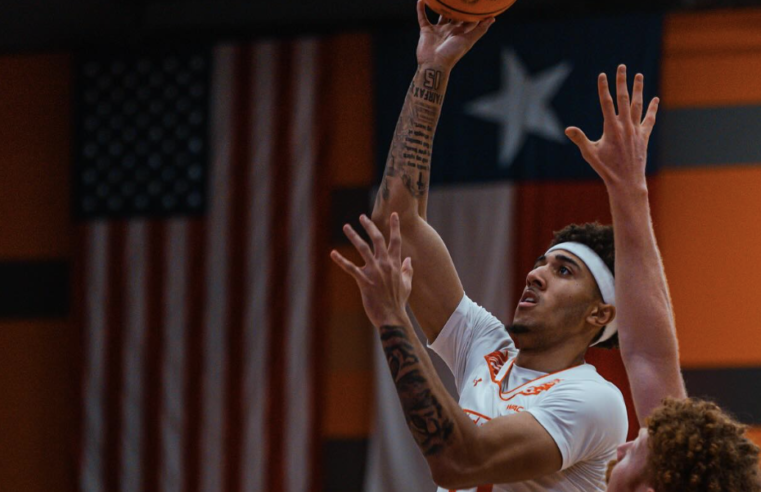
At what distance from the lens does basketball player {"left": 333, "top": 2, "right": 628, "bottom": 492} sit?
8.12 ft

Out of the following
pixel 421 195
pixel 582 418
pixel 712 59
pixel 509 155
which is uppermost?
pixel 712 59

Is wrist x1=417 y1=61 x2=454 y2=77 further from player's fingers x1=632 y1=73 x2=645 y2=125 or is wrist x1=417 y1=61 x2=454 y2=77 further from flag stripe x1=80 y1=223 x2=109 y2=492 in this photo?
flag stripe x1=80 y1=223 x2=109 y2=492

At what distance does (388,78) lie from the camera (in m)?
7.93

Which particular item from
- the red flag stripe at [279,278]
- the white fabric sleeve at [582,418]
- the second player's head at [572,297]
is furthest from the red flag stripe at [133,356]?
the white fabric sleeve at [582,418]

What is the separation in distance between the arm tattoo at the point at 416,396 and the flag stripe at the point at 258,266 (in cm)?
549

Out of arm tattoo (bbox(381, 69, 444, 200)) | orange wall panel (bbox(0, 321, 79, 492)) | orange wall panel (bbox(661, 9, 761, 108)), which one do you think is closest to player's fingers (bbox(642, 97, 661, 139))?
arm tattoo (bbox(381, 69, 444, 200))

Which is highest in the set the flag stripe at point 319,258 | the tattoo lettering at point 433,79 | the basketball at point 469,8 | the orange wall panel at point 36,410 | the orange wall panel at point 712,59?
the orange wall panel at point 712,59

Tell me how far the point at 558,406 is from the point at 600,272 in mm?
693

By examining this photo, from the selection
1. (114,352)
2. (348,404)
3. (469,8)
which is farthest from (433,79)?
(114,352)

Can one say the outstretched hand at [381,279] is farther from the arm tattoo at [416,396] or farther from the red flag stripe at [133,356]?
the red flag stripe at [133,356]

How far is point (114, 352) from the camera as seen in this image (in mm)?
8180

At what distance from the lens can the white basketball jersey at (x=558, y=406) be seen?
2836mm

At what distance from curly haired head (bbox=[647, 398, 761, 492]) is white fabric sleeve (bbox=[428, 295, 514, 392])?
1.33 meters

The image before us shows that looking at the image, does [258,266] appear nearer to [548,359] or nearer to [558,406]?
[548,359]
